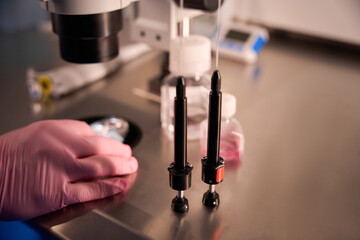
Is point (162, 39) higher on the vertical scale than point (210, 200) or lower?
higher

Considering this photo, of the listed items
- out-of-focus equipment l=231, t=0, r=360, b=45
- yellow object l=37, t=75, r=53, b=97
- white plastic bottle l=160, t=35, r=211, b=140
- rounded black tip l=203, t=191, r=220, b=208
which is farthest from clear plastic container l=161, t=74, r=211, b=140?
out-of-focus equipment l=231, t=0, r=360, b=45

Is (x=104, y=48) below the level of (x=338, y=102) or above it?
above

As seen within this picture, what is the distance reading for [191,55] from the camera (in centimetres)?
89

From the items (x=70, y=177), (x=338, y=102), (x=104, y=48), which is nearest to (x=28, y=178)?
(x=70, y=177)

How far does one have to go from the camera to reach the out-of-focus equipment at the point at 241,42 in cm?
135

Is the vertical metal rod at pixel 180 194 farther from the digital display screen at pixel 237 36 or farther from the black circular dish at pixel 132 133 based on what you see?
the digital display screen at pixel 237 36

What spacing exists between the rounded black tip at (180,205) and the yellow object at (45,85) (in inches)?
22.5

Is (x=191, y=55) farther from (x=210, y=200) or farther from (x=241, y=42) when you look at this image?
(x=241, y=42)

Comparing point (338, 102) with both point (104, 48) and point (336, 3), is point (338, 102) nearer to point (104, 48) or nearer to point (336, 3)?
point (336, 3)

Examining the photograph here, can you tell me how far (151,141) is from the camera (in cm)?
98

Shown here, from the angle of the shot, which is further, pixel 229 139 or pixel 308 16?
pixel 308 16

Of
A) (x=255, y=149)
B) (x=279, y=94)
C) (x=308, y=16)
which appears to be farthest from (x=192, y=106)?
(x=308, y=16)

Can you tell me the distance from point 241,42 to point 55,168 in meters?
0.82

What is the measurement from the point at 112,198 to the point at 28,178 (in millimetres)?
156
